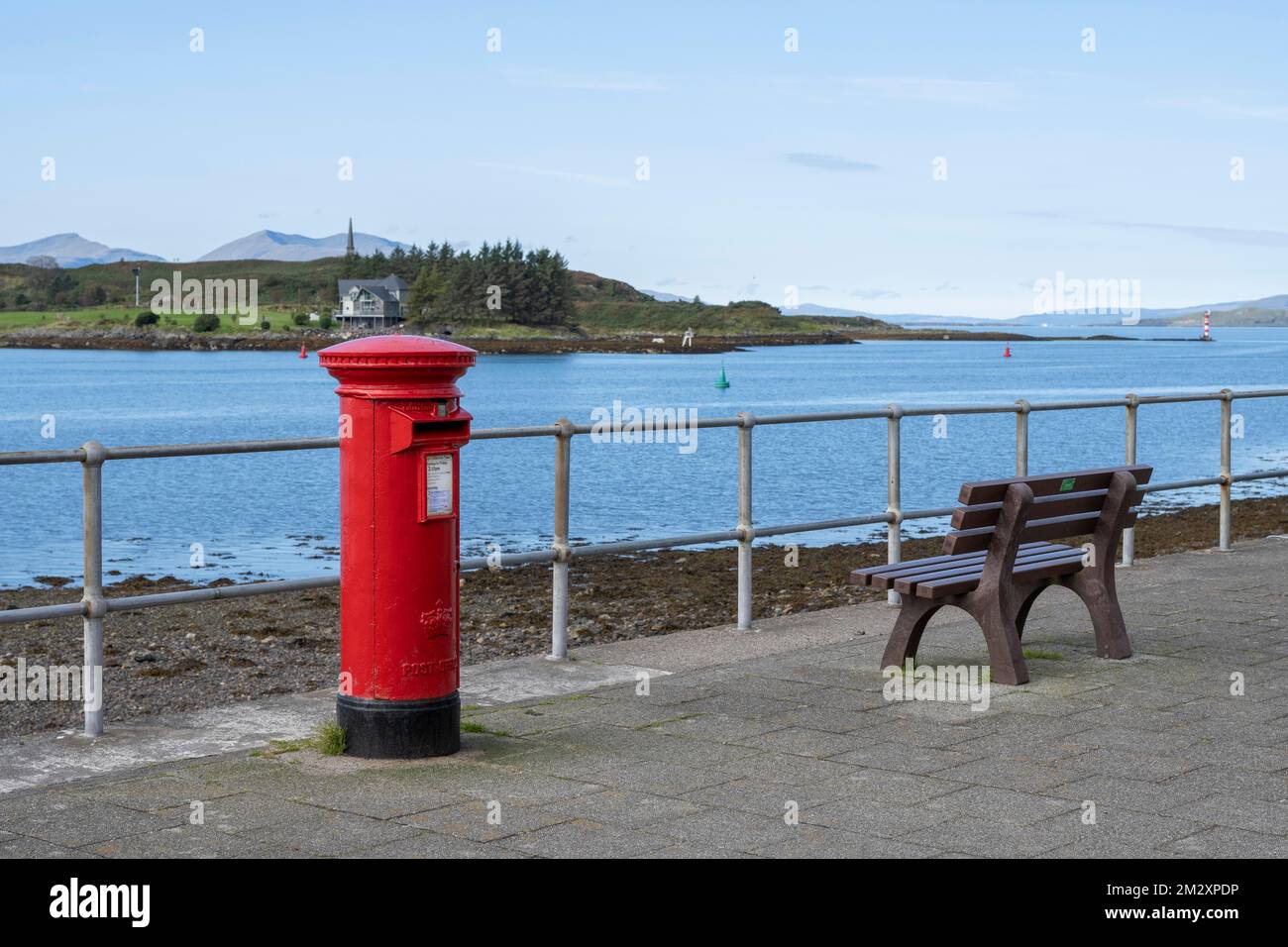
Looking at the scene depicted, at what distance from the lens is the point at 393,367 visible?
5773mm

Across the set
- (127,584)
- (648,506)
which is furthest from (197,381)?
(127,584)

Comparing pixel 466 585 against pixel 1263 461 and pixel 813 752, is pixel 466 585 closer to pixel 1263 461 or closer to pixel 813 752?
pixel 813 752

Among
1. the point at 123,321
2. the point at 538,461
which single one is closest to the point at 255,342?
the point at 123,321

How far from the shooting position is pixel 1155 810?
5324 millimetres

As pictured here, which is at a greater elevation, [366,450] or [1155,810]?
[366,450]

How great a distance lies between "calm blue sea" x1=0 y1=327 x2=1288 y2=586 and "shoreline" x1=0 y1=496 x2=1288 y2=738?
4170mm

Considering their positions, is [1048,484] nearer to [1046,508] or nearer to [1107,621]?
[1046,508]

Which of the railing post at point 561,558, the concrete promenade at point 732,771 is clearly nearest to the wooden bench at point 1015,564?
the concrete promenade at point 732,771

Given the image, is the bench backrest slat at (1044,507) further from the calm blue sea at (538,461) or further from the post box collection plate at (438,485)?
the calm blue sea at (538,461)

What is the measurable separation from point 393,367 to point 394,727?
1.36 m

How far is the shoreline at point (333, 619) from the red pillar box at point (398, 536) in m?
4.79

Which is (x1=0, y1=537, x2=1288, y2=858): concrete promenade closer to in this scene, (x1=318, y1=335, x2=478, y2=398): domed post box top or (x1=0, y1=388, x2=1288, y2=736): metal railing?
(x1=0, y1=388, x2=1288, y2=736): metal railing
